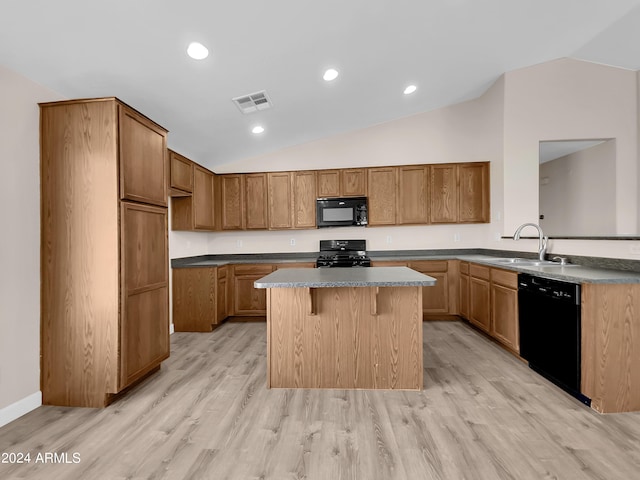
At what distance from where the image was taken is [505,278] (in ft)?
10.4

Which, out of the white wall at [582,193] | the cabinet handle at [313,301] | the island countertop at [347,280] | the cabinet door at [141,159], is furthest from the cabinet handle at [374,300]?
the white wall at [582,193]

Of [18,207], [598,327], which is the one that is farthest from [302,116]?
[598,327]

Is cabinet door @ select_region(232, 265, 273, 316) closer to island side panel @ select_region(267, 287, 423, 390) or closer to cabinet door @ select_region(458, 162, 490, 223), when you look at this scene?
island side panel @ select_region(267, 287, 423, 390)

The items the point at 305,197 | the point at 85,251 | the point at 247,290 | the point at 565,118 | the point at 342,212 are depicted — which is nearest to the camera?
the point at 85,251

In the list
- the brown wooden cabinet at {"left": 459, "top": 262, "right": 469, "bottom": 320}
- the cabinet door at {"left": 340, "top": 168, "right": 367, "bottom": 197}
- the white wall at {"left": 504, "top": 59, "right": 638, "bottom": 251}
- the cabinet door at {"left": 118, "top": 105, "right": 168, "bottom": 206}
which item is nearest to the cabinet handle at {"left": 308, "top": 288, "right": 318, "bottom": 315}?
the cabinet door at {"left": 118, "top": 105, "right": 168, "bottom": 206}

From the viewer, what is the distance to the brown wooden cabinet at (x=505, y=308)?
301cm

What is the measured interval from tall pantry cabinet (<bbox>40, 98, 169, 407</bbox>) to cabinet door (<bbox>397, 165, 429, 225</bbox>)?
3.60 meters

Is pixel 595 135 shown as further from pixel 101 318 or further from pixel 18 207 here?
pixel 18 207

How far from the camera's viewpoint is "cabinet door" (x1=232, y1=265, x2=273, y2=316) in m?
4.52

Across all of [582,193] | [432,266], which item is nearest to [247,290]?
[432,266]

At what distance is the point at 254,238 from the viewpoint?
516 cm

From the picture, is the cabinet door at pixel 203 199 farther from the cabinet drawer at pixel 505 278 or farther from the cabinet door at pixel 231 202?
the cabinet drawer at pixel 505 278

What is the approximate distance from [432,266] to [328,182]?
202 cm

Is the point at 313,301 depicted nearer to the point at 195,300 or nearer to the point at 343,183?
the point at 195,300
